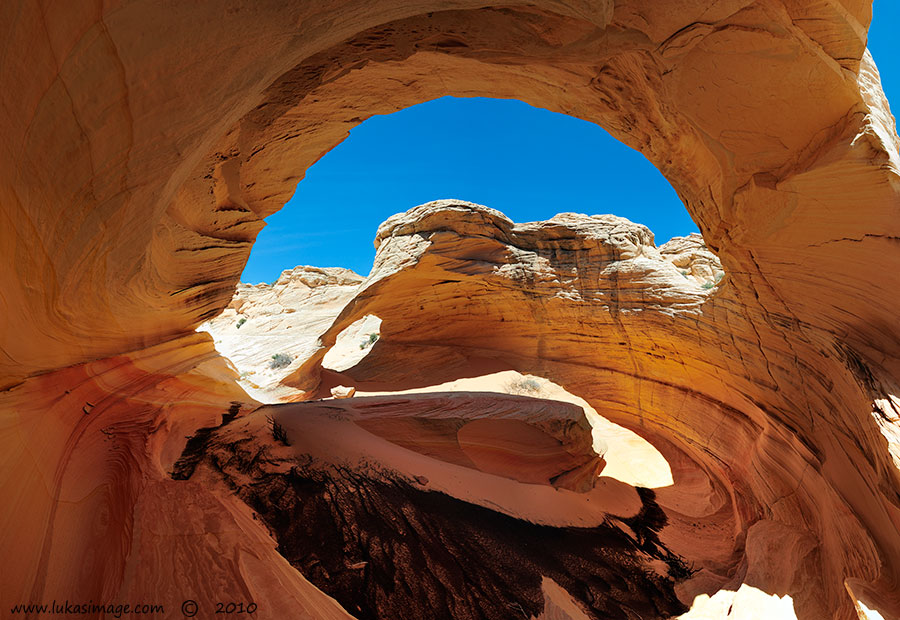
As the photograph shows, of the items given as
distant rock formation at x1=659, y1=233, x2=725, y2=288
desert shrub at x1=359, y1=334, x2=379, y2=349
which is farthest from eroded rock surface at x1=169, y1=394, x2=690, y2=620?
distant rock formation at x1=659, y1=233, x2=725, y2=288

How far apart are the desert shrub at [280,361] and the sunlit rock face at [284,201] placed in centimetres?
770

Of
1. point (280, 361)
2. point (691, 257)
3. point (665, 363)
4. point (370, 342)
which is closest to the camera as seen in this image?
point (665, 363)

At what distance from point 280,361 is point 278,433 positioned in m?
9.83

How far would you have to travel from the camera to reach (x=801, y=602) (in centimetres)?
411

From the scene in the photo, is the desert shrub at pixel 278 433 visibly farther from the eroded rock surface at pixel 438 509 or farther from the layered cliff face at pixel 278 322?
the layered cliff face at pixel 278 322

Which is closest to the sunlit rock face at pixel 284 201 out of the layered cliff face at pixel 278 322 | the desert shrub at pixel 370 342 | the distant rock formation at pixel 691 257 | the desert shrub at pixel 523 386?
the desert shrub at pixel 523 386

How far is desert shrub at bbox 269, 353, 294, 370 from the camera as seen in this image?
14031 mm

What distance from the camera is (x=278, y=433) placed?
5312 mm

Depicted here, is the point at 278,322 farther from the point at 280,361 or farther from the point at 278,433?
the point at 278,433

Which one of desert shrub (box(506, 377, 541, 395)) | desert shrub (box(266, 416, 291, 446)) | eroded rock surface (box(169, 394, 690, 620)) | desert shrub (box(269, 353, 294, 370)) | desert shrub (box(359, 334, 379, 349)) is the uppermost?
desert shrub (box(359, 334, 379, 349))

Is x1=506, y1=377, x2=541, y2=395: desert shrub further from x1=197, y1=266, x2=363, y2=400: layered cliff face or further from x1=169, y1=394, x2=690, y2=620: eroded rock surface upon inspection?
x1=197, y1=266, x2=363, y2=400: layered cliff face

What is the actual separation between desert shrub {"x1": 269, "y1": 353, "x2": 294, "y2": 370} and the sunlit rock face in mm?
7698

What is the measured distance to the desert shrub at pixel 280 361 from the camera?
46.0 ft

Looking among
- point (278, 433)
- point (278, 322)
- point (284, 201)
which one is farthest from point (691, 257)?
point (278, 322)
